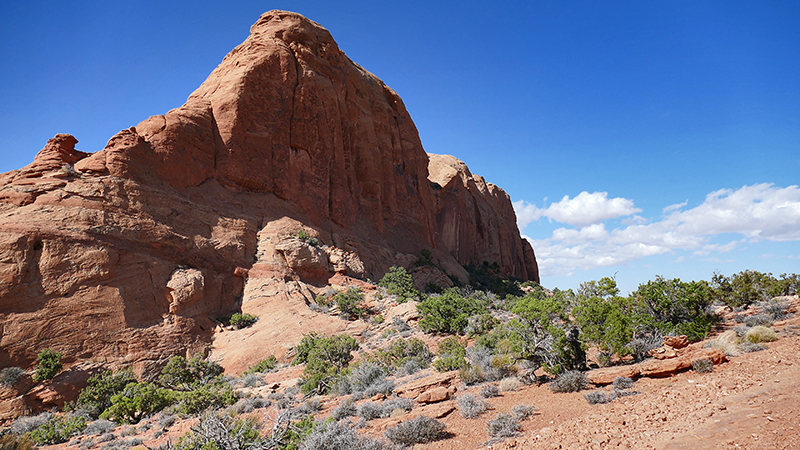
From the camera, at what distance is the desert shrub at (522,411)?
776 cm

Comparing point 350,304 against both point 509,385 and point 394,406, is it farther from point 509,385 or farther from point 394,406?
point 394,406

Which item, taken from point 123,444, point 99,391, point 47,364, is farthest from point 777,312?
point 47,364

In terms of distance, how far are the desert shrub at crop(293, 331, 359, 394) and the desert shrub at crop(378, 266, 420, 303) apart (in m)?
7.97

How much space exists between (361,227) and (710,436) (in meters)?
32.4

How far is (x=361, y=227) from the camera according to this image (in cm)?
3697

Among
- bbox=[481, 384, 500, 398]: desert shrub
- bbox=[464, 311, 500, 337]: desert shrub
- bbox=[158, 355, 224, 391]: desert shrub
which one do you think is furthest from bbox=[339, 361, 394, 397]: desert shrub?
bbox=[158, 355, 224, 391]: desert shrub

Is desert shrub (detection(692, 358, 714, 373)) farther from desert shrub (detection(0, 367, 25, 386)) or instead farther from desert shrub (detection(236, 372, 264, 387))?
desert shrub (detection(0, 367, 25, 386))

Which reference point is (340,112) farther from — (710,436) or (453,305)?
(710,436)

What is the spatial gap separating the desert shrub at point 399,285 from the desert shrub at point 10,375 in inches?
715

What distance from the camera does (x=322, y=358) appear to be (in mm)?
16969

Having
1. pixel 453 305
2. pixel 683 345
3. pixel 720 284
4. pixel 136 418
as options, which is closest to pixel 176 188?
pixel 136 418

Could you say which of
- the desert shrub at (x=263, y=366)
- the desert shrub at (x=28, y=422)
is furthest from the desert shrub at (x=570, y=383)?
the desert shrub at (x=28, y=422)

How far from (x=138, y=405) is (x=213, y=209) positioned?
15641 mm

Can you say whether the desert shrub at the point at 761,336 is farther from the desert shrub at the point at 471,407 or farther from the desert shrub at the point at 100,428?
the desert shrub at the point at 100,428
